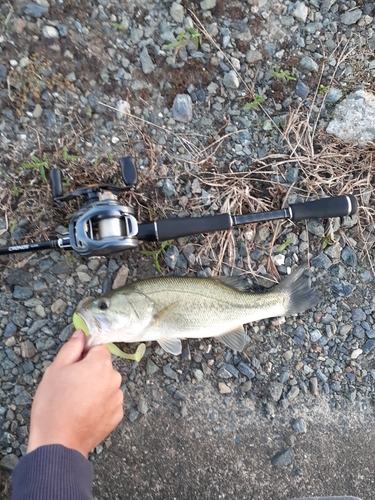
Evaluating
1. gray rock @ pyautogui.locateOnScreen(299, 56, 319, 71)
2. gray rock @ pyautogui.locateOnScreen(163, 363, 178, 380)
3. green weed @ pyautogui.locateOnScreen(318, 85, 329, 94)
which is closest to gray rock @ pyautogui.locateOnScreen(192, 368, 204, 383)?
gray rock @ pyautogui.locateOnScreen(163, 363, 178, 380)

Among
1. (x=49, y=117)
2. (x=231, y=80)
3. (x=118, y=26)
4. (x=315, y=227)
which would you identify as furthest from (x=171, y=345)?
(x=118, y=26)

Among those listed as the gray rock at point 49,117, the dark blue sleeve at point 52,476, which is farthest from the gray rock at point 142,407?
the gray rock at point 49,117

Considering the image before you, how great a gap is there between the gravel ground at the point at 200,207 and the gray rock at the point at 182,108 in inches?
0.4

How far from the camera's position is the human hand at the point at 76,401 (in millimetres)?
2412

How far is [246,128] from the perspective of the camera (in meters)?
3.48

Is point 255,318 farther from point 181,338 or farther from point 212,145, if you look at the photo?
point 212,145

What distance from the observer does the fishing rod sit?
2623 mm

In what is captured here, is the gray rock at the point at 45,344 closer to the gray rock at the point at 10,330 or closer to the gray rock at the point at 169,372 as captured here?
the gray rock at the point at 10,330

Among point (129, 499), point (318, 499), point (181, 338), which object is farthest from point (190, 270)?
point (318, 499)

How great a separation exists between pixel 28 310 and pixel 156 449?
1453 millimetres

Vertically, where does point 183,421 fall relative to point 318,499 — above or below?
above

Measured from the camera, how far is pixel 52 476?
2.21 m

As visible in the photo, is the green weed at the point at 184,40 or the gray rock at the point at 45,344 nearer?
the gray rock at the point at 45,344

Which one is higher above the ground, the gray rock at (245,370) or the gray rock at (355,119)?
the gray rock at (355,119)
